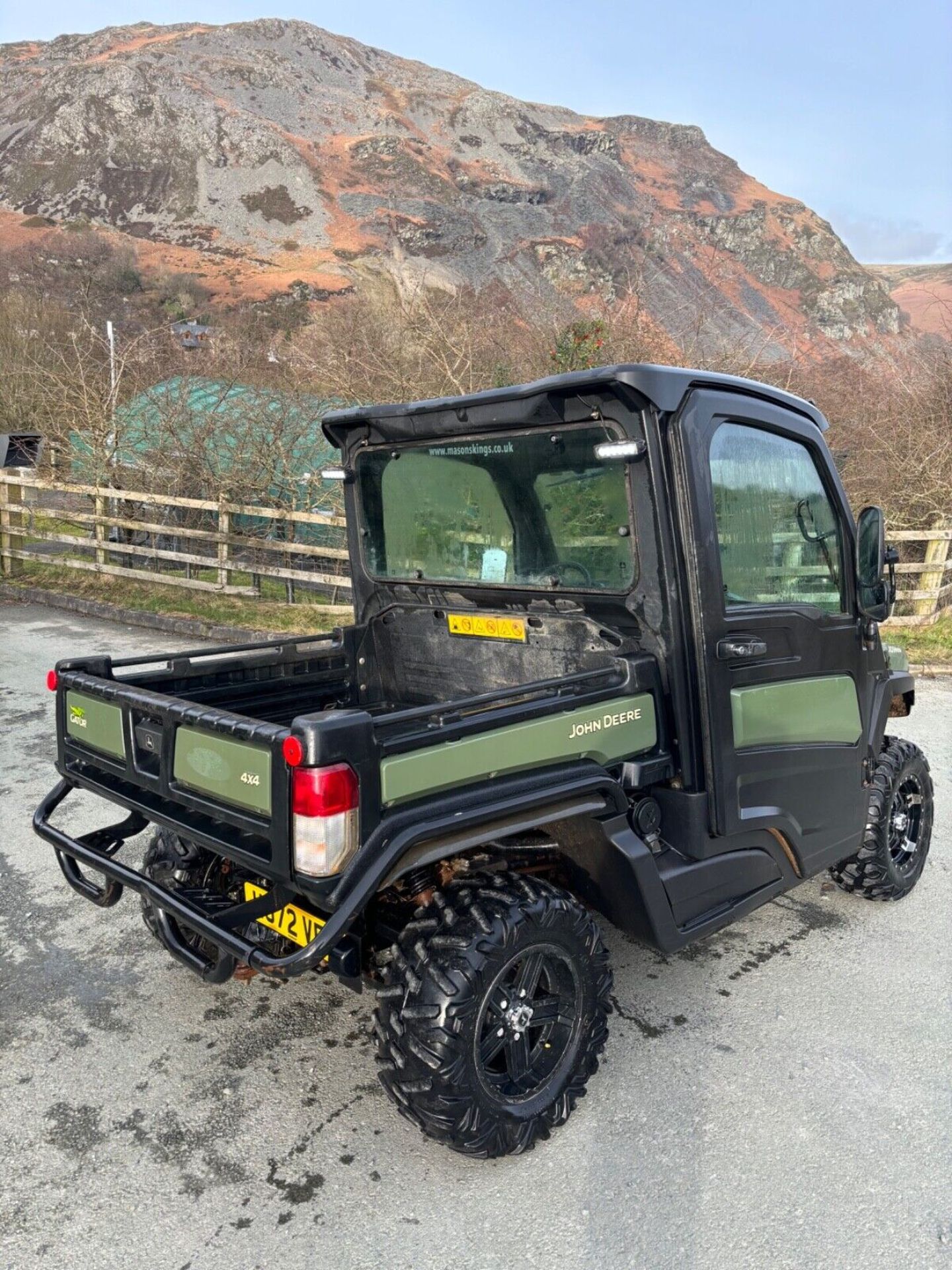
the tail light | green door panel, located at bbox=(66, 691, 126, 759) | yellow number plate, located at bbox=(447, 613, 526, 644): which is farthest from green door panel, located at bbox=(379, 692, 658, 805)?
green door panel, located at bbox=(66, 691, 126, 759)

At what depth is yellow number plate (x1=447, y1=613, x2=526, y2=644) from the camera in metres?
3.44

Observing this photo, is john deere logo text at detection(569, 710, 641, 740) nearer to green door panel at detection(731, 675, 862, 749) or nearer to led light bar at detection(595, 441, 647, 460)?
green door panel at detection(731, 675, 862, 749)

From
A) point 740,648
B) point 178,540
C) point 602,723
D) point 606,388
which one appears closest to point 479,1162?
point 602,723

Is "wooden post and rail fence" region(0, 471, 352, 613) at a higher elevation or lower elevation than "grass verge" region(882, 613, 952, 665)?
higher

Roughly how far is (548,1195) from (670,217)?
9456 centimetres

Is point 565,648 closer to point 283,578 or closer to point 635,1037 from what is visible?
point 635,1037

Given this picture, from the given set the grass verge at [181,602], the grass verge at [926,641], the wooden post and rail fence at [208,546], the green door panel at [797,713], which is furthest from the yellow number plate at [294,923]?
the grass verge at [926,641]

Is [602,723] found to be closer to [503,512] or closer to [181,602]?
[503,512]

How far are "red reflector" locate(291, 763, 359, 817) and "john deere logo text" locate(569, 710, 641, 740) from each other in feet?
2.52

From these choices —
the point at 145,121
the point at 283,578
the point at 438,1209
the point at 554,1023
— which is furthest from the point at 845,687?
the point at 145,121

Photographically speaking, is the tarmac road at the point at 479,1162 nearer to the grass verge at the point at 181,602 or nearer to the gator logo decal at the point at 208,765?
the gator logo decal at the point at 208,765

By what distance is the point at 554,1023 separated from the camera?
8.82ft

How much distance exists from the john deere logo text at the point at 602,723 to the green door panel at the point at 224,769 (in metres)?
0.91

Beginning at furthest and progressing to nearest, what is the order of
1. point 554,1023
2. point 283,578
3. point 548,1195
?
point 283,578 → point 554,1023 → point 548,1195
